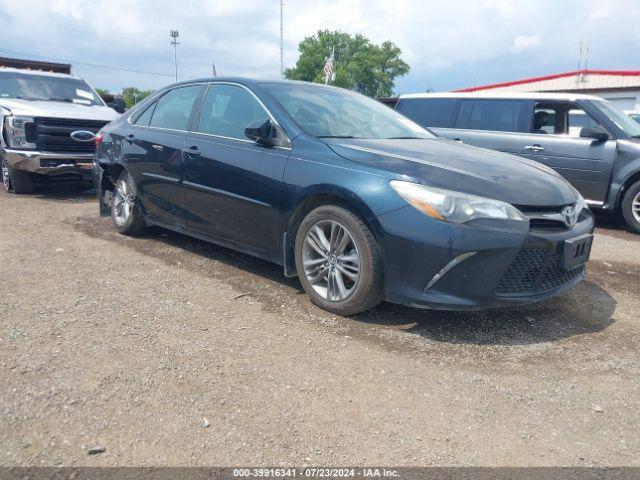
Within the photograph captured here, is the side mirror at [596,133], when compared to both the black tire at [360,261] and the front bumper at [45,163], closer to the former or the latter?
the black tire at [360,261]

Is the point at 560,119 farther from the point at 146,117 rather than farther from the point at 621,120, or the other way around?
the point at 146,117

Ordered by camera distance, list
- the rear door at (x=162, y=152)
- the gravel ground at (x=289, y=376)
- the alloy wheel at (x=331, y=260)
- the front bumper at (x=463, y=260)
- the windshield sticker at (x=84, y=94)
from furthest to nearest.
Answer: the windshield sticker at (x=84, y=94) → the rear door at (x=162, y=152) → the alloy wheel at (x=331, y=260) → the front bumper at (x=463, y=260) → the gravel ground at (x=289, y=376)

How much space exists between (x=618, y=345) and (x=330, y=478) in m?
2.25

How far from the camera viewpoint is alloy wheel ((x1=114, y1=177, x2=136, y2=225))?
223 inches

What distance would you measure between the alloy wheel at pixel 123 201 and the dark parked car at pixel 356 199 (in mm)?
468

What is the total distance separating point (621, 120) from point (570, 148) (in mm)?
832

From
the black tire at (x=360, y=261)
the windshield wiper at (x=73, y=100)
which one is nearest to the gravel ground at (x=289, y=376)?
the black tire at (x=360, y=261)

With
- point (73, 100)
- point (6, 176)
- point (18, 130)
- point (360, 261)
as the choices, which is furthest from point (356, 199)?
point (73, 100)

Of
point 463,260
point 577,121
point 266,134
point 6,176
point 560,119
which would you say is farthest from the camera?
point 6,176

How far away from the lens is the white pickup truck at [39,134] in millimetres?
7988

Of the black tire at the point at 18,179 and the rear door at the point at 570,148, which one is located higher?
the rear door at the point at 570,148

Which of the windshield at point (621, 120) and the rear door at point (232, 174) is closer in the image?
the rear door at point (232, 174)

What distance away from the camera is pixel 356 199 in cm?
351

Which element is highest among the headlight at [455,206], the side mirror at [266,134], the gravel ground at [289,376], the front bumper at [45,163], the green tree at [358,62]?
the green tree at [358,62]
